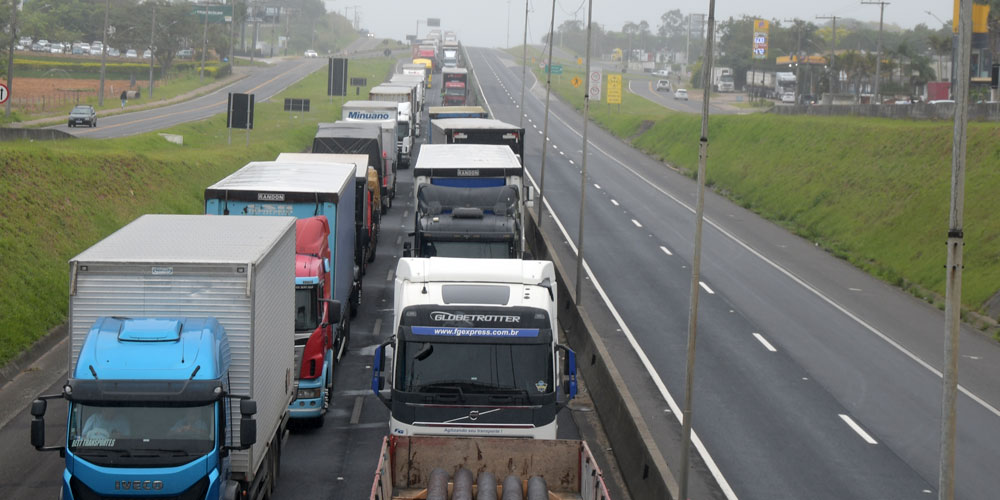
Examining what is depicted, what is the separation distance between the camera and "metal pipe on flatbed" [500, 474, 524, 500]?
1184cm

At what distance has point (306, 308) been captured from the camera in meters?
18.9

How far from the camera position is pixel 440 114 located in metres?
57.1

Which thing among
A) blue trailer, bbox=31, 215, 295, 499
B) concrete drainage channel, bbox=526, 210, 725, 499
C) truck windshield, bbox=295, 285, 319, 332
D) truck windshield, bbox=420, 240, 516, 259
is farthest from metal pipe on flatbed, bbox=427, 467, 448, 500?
truck windshield, bbox=420, 240, 516, 259

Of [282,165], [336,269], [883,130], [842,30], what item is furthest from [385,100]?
[842,30]

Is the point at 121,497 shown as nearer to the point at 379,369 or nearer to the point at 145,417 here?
the point at 145,417

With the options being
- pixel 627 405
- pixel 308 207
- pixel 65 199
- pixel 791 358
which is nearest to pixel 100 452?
pixel 627 405

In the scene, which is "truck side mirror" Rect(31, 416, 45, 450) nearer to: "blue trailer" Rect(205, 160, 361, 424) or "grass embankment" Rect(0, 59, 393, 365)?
"blue trailer" Rect(205, 160, 361, 424)

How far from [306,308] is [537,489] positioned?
317 inches

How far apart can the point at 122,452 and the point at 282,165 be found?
14.0 meters

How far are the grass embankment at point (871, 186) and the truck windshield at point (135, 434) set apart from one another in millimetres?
24898

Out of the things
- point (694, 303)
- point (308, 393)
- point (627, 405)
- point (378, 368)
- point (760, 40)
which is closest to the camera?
point (694, 303)

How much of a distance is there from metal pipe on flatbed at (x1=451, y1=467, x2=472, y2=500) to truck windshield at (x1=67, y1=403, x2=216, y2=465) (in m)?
2.84

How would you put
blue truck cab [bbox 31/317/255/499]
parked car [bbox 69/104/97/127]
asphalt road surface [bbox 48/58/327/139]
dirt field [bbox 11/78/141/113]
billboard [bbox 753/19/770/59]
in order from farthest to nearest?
billboard [bbox 753/19/770/59] → dirt field [bbox 11/78/141/113] → parked car [bbox 69/104/97/127] → asphalt road surface [bbox 48/58/327/139] → blue truck cab [bbox 31/317/255/499]

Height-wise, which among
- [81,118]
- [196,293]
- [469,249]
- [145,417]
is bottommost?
[145,417]
